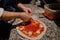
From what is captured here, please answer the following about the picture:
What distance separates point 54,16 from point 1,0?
44cm

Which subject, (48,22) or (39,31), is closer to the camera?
(39,31)

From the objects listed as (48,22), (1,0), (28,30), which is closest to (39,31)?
(28,30)

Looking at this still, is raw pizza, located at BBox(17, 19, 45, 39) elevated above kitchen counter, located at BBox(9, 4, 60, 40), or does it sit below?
above

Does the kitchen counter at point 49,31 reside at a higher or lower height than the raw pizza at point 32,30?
lower

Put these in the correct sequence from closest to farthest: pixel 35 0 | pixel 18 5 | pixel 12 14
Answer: pixel 12 14 → pixel 18 5 → pixel 35 0

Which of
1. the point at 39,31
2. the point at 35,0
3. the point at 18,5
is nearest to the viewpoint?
the point at 39,31

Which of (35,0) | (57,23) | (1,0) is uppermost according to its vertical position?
(1,0)

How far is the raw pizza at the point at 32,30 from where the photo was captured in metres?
0.79

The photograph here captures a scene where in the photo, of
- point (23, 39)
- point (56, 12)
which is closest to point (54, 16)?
point (56, 12)

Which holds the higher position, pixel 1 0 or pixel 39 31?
pixel 1 0

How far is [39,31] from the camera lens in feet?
2.68

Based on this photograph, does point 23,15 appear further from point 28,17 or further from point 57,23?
point 57,23

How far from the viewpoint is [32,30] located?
2.67 feet

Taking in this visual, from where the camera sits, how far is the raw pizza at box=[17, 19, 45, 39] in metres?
0.79
